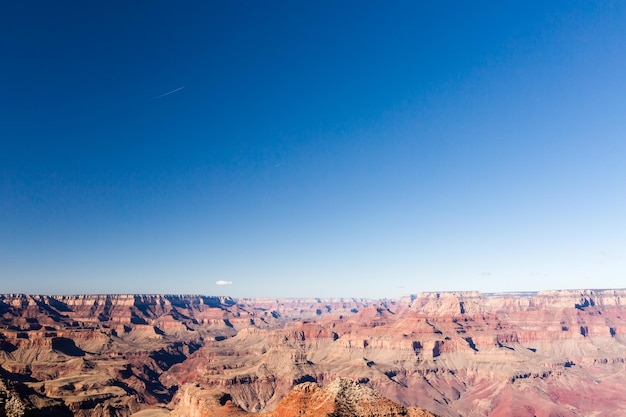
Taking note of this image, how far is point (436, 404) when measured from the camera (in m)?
196

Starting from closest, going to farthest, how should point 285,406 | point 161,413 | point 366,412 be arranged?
point 366,412
point 285,406
point 161,413

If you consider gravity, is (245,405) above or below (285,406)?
below

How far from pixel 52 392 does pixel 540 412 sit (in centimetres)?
17962

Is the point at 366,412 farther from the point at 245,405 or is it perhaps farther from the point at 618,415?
the point at 618,415

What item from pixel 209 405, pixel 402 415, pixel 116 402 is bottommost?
pixel 116 402

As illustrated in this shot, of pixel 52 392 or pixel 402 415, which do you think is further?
pixel 52 392

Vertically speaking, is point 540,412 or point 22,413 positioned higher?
point 22,413

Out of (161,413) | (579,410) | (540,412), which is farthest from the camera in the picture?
(579,410)

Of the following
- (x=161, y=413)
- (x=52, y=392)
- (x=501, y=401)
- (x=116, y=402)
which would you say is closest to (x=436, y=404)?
(x=501, y=401)

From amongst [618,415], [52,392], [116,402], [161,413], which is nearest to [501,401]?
[618,415]

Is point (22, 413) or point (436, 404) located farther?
point (436, 404)

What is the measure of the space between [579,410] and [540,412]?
2679cm

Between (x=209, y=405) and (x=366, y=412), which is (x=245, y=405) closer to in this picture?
(x=209, y=405)

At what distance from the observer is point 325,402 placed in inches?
2372
